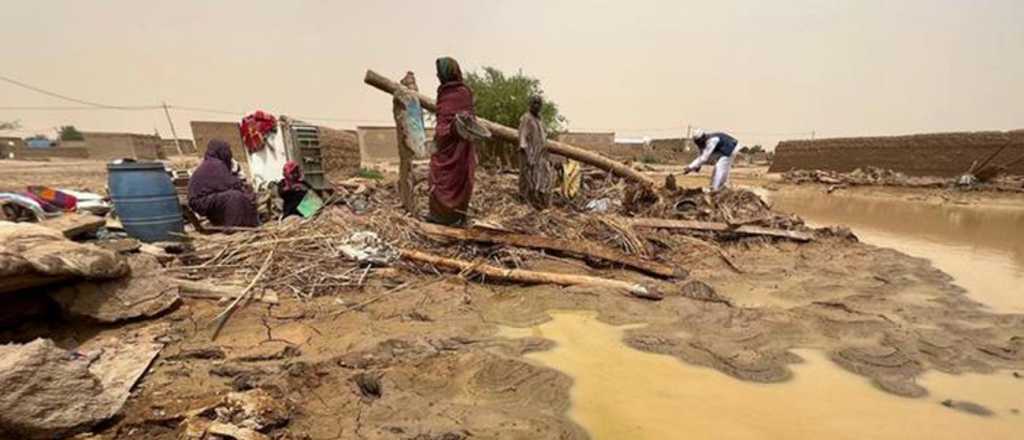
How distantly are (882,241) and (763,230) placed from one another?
3.17 m

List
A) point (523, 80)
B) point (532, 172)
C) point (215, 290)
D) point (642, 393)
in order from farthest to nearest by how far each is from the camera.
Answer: point (523, 80)
point (532, 172)
point (215, 290)
point (642, 393)

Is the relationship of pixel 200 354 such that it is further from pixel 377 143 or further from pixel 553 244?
pixel 377 143

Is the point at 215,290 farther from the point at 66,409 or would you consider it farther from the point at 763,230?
the point at 763,230

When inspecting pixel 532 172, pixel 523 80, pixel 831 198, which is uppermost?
pixel 523 80

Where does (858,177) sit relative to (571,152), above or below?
below

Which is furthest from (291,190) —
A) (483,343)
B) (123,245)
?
(483,343)

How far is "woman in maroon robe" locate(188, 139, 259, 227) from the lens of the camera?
538 cm

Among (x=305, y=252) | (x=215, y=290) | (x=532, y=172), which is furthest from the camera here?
(x=532, y=172)

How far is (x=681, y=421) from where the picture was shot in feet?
8.65

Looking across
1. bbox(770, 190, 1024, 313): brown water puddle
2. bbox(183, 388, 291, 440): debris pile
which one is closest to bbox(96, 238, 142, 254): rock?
bbox(183, 388, 291, 440): debris pile

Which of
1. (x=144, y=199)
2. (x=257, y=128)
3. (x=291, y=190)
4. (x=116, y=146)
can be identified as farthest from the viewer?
(x=116, y=146)

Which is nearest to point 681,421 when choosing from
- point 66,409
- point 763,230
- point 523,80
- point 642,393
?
point 642,393

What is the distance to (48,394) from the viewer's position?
77.7 inches

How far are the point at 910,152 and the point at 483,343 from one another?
18988 mm
